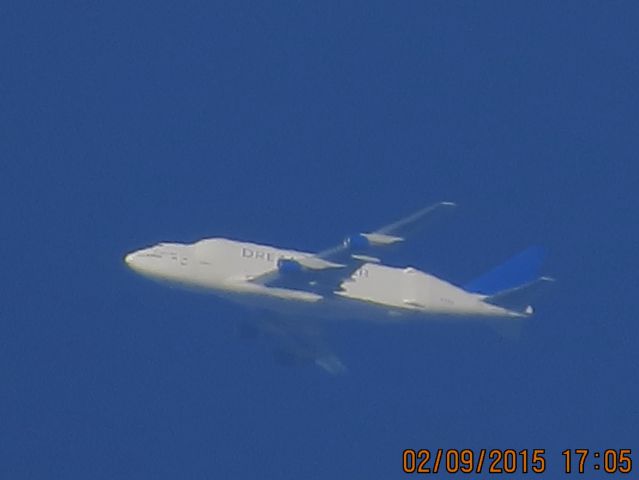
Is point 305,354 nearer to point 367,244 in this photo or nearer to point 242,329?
point 242,329

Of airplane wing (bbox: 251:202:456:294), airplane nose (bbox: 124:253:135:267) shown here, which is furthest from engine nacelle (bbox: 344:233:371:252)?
airplane nose (bbox: 124:253:135:267)

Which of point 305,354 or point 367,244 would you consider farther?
point 305,354

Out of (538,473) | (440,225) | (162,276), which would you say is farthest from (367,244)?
(538,473)

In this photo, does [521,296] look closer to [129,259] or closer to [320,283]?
[320,283]

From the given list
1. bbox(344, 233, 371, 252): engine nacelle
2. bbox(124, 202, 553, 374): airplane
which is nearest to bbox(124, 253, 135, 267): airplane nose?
bbox(124, 202, 553, 374): airplane

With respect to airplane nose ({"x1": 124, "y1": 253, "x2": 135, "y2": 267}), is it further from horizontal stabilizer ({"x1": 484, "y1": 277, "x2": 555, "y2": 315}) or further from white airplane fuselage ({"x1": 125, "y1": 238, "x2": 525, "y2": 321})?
horizontal stabilizer ({"x1": 484, "y1": 277, "x2": 555, "y2": 315})

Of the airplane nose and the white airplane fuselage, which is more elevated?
the airplane nose

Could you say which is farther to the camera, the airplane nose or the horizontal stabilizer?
the airplane nose

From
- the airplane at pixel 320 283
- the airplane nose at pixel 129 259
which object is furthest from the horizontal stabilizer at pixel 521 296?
the airplane nose at pixel 129 259
